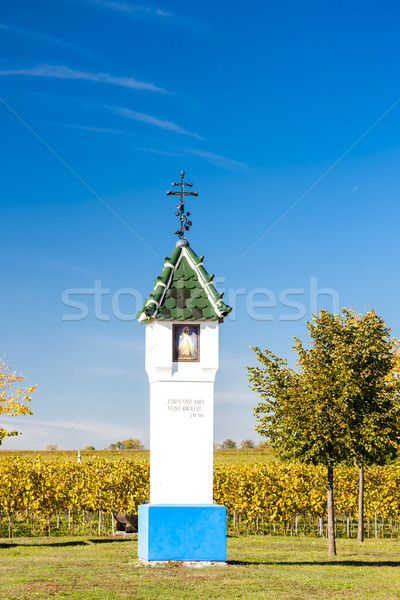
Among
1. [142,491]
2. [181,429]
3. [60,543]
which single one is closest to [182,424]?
[181,429]

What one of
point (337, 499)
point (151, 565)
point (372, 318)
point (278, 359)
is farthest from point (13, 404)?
point (337, 499)

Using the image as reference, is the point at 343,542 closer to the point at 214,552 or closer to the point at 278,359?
the point at 278,359

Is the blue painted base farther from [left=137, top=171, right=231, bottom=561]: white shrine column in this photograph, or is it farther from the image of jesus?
the image of jesus

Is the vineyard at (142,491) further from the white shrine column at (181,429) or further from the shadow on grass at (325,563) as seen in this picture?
the white shrine column at (181,429)

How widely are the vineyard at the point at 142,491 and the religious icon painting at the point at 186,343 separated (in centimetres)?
1726

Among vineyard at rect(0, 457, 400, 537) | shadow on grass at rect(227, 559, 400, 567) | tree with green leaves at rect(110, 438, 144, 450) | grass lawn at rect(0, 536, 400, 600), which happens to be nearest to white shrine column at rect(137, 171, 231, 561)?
grass lawn at rect(0, 536, 400, 600)

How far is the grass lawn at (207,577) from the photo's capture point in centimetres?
1254

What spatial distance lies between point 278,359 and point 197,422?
23.2ft

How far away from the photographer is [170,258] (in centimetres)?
1722

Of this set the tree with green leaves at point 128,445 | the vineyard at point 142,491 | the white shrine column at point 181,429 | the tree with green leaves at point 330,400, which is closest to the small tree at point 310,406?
the tree with green leaves at point 330,400

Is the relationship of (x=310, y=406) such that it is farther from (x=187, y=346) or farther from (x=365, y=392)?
(x=187, y=346)

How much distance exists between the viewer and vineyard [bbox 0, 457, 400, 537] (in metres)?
31.6

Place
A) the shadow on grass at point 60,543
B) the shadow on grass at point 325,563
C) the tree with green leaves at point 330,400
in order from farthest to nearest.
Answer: the shadow on grass at point 60,543 → the tree with green leaves at point 330,400 → the shadow on grass at point 325,563

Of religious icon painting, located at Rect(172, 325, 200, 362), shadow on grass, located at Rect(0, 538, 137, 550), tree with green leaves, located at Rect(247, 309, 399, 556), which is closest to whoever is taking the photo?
religious icon painting, located at Rect(172, 325, 200, 362)
